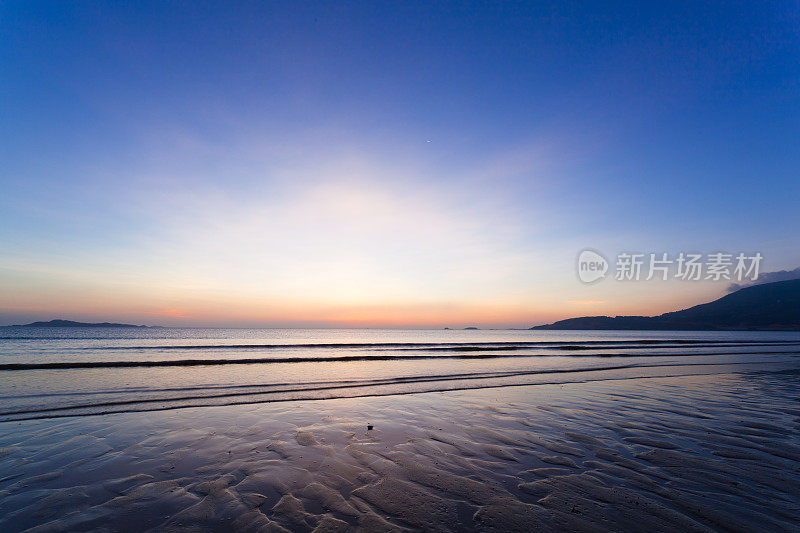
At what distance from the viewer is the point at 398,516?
4031 millimetres

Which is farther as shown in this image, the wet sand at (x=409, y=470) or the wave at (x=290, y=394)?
the wave at (x=290, y=394)

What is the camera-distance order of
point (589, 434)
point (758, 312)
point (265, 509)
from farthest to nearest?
1. point (758, 312)
2. point (589, 434)
3. point (265, 509)

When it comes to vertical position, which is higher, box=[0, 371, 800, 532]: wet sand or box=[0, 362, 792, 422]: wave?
box=[0, 371, 800, 532]: wet sand

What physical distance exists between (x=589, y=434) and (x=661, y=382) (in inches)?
468

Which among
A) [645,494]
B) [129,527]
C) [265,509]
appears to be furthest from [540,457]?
[129,527]

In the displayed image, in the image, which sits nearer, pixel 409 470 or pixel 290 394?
pixel 409 470

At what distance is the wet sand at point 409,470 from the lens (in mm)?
4016

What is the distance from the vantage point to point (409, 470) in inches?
218

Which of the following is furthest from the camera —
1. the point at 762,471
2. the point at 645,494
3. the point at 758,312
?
the point at 758,312

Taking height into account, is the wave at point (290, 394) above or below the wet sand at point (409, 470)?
below

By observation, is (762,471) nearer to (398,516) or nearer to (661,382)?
(398,516)

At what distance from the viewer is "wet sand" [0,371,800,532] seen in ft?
13.2

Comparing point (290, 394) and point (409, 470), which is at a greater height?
point (409, 470)

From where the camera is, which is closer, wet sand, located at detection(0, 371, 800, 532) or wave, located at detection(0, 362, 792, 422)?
wet sand, located at detection(0, 371, 800, 532)
